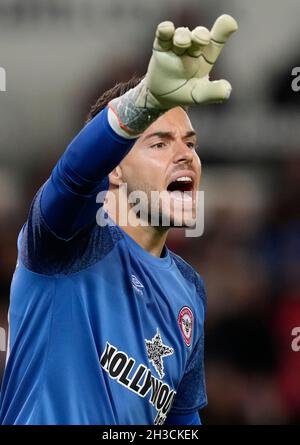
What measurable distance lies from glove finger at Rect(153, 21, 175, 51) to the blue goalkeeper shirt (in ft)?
0.78

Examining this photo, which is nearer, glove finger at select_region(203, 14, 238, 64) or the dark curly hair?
glove finger at select_region(203, 14, 238, 64)

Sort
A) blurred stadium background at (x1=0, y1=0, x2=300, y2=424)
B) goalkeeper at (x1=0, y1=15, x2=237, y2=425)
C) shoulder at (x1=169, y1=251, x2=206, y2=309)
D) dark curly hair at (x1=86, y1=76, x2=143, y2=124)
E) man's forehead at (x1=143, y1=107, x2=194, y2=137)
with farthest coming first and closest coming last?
blurred stadium background at (x1=0, y1=0, x2=300, y2=424), shoulder at (x1=169, y1=251, x2=206, y2=309), dark curly hair at (x1=86, y1=76, x2=143, y2=124), man's forehead at (x1=143, y1=107, x2=194, y2=137), goalkeeper at (x1=0, y1=15, x2=237, y2=425)

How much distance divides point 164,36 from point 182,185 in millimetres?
899

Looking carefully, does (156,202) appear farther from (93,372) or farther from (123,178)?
(93,372)

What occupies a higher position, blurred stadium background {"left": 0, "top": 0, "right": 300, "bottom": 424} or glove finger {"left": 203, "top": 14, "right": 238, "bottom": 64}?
glove finger {"left": 203, "top": 14, "right": 238, "bottom": 64}

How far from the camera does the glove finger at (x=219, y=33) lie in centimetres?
186

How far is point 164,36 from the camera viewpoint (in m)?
1.83

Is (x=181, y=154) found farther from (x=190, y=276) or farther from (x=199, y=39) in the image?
(x=199, y=39)

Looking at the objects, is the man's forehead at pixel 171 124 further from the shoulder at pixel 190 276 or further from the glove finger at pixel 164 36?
the glove finger at pixel 164 36

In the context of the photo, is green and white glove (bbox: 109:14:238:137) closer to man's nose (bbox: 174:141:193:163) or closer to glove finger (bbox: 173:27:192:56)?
glove finger (bbox: 173:27:192:56)

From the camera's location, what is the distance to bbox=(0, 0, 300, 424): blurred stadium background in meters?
4.62

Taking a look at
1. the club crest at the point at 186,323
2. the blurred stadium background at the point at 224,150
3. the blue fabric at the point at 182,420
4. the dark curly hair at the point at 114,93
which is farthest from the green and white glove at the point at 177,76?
the blurred stadium background at the point at 224,150

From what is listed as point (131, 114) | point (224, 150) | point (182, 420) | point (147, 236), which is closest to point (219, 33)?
point (131, 114)

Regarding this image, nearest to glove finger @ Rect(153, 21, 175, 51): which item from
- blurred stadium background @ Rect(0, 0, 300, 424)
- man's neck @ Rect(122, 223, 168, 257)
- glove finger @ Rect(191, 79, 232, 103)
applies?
glove finger @ Rect(191, 79, 232, 103)
